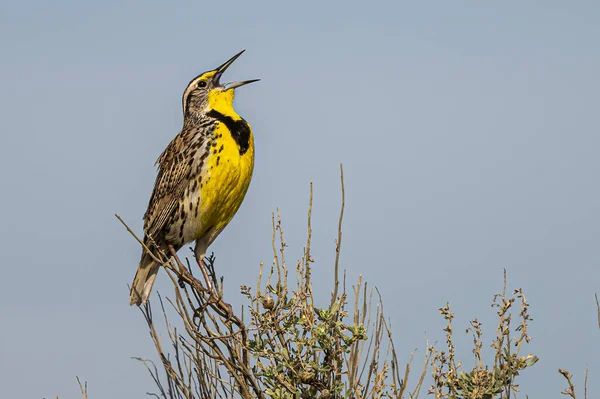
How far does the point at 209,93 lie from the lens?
18.9 ft

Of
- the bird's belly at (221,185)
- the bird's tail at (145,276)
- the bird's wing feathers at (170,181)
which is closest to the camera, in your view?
the bird's belly at (221,185)

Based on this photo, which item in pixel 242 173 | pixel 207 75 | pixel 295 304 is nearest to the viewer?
pixel 295 304

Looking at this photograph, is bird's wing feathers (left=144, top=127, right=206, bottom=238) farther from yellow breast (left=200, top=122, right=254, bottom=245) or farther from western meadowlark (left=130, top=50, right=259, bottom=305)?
yellow breast (left=200, top=122, right=254, bottom=245)

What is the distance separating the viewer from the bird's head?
5691 millimetres

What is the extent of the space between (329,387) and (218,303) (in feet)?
2.87

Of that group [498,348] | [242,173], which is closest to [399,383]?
[498,348]

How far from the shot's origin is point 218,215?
5.15 meters

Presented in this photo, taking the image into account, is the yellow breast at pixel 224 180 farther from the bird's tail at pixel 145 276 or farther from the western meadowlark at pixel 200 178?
the bird's tail at pixel 145 276

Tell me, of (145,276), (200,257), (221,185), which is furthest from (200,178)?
(145,276)

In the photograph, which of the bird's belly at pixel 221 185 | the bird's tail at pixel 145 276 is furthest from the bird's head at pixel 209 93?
the bird's tail at pixel 145 276

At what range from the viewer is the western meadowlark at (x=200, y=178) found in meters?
5.06

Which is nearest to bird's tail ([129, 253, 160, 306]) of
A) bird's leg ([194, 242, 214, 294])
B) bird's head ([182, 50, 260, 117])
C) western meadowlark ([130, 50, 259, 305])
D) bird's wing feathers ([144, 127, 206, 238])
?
western meadowlark ([130, 50, 259, 305])

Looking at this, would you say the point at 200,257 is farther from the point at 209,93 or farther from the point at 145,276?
the point at 209,93

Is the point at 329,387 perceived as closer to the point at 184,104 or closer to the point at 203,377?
the point at 203,377
